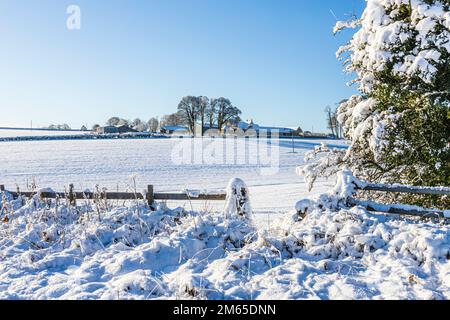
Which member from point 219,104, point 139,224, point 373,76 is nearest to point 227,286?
point 139,224

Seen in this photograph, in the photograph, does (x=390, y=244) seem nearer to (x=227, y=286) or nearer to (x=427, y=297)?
(x=427, y=297)

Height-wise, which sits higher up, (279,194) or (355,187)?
(355,187)

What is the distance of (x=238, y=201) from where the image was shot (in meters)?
6.33

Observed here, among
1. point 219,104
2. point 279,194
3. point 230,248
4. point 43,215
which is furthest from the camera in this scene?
point 219,104

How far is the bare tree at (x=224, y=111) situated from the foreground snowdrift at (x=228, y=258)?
270 ft

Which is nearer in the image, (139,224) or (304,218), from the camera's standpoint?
(304,218)

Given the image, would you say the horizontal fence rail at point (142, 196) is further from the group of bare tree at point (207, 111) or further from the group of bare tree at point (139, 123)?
the group of bare tree at point (139, 123)

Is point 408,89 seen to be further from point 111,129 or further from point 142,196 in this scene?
point 111,129

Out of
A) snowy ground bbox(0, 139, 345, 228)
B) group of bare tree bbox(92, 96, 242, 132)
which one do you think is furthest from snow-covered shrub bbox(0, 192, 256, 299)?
group of bare tree bbox(92, 96, 242, 132)

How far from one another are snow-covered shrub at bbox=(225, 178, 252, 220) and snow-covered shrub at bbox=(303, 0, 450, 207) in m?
4.03

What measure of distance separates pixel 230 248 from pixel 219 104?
85.3 meters

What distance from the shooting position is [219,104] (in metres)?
88.9

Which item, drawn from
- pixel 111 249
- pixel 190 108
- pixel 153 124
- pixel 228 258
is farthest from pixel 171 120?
pixel 228 258

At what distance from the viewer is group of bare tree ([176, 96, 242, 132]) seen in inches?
3457
